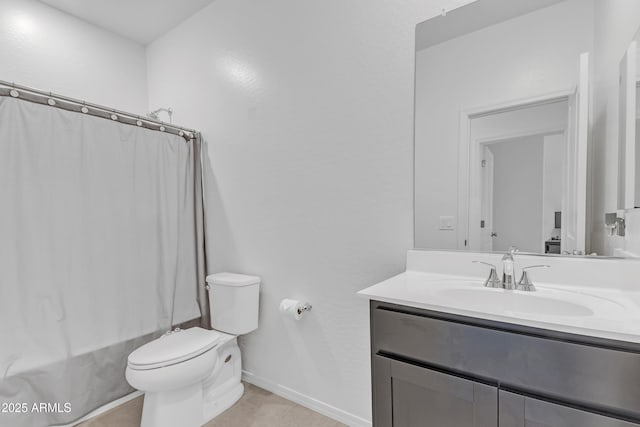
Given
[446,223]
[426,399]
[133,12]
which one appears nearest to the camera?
[426,399]

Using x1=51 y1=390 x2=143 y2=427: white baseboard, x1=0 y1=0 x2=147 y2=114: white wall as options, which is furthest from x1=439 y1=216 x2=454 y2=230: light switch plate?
x1=0 y1=0 x2=147 y2=114: white wall

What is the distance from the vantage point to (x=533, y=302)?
1.05 meters

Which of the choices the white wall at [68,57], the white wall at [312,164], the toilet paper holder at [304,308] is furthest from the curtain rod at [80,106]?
the toilet paper holder at [304,308]

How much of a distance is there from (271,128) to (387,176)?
0.85m

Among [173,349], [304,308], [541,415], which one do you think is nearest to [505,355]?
[541,415]

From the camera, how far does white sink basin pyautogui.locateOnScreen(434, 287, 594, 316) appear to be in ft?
3.18

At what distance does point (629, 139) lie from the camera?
98 cm

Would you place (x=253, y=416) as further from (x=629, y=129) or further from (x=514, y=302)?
(x=629, y=129)

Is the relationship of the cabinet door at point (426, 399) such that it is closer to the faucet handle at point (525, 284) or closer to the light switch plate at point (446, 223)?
the faucet handle at point (525, 284)

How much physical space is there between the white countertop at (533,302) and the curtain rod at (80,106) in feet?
6.09

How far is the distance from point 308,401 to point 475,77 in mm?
1931

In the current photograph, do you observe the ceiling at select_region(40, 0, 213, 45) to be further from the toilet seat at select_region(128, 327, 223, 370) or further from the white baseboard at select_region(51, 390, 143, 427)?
the white baseboard at select_region(51, 390, 143, 427)

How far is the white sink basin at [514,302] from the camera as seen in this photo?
0.97 metres

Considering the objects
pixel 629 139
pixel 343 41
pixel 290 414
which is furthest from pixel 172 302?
pixel 629 139
